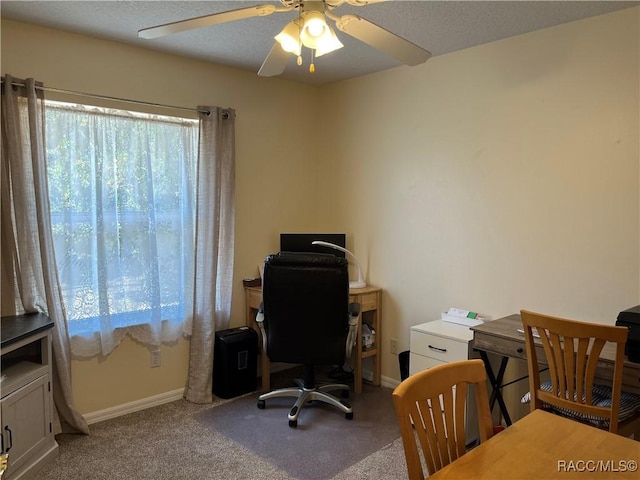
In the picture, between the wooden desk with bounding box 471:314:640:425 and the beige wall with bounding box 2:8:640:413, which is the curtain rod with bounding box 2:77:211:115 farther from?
the wooden desk with bounding box 471:314:640:425

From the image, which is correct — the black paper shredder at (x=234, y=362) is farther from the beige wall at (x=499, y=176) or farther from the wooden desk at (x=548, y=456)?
the wooden desk at (x=548, y=456)

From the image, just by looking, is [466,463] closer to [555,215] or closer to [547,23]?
[555,215]

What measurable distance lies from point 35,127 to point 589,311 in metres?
3.32

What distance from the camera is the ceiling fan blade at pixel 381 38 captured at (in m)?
1.80

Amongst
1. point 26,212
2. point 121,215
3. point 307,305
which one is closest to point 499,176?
point 307,305

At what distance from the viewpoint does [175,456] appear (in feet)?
9.00

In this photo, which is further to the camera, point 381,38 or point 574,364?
point 574,364

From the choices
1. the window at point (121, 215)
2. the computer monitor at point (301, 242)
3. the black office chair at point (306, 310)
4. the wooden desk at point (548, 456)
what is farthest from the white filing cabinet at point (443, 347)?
the window at point (121, 215)

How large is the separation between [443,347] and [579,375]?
3.14ft

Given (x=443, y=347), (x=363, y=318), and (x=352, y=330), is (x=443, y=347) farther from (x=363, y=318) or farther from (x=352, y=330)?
(x=363, y=318)

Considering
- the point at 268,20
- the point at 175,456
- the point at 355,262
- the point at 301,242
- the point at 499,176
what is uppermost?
the point at 268,20

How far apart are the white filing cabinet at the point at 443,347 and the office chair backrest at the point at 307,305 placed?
47 cm

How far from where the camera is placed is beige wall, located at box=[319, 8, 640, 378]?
2.65m

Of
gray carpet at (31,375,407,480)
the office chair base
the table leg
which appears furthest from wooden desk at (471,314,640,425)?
the office chair base
